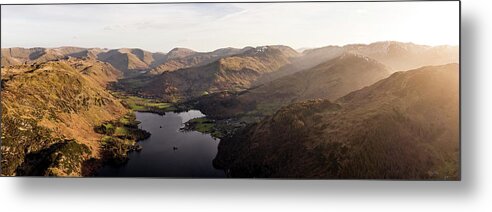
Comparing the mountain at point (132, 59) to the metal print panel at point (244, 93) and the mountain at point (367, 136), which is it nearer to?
the metal print panel at point (244, 93)

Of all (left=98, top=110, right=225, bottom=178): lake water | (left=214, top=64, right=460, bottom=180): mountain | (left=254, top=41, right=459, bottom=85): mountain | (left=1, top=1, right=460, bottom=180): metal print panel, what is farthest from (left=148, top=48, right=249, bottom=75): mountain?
(left=214, top=64, right=460, bottom=180): mountain

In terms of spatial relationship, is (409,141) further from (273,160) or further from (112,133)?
(112,133)

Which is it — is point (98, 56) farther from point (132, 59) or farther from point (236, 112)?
point (236, 112)

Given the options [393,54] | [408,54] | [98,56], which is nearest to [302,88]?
[393,54]

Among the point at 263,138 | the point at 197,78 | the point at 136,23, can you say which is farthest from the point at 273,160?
the point at 136,23

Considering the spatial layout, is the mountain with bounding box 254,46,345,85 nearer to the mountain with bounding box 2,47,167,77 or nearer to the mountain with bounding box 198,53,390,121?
the mountain with bounding box 198,53,390,121

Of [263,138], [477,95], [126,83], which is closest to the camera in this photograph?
[477,95]

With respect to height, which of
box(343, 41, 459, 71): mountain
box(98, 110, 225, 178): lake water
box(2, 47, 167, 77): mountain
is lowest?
box(98, 110, 225, 178): lake water
